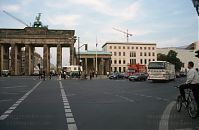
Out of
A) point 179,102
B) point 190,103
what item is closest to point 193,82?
point 190,103

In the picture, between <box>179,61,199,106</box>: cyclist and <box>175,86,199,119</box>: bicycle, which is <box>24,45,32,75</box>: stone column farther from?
<box>179,61,199,106</box>: cyclist

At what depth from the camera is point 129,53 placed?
7141 inches

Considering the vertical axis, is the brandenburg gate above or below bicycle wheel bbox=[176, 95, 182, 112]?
above

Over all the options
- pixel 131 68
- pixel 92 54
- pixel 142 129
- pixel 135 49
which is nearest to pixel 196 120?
pixel 142 129

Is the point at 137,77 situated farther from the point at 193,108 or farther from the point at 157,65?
the point at 193,108

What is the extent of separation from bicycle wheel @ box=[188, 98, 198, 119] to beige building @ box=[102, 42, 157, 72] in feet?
546

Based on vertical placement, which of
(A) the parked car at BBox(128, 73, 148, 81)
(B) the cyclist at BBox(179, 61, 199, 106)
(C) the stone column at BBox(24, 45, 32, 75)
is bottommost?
(A) the parked car at BBox(128, 73, 148, 81)

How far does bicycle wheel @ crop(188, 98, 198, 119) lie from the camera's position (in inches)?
467

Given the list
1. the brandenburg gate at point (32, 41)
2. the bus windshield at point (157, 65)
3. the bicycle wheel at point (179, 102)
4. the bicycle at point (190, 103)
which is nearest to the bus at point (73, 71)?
the bus windshield at point (157, 65)

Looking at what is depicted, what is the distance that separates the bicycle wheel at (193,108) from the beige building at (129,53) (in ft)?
546

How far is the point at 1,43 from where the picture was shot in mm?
123812

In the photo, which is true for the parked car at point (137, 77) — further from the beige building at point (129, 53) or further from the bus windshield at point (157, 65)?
the beige building at point (129, 53)

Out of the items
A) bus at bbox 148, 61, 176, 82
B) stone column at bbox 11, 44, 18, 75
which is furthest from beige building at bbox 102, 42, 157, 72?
bus at bbox 148, 61, 176, 82

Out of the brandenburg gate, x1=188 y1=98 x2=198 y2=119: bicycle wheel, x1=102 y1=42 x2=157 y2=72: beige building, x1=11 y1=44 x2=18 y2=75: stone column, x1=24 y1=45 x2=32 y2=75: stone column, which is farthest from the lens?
x1=102 y1=42 x2=157 y2=72: beige building
